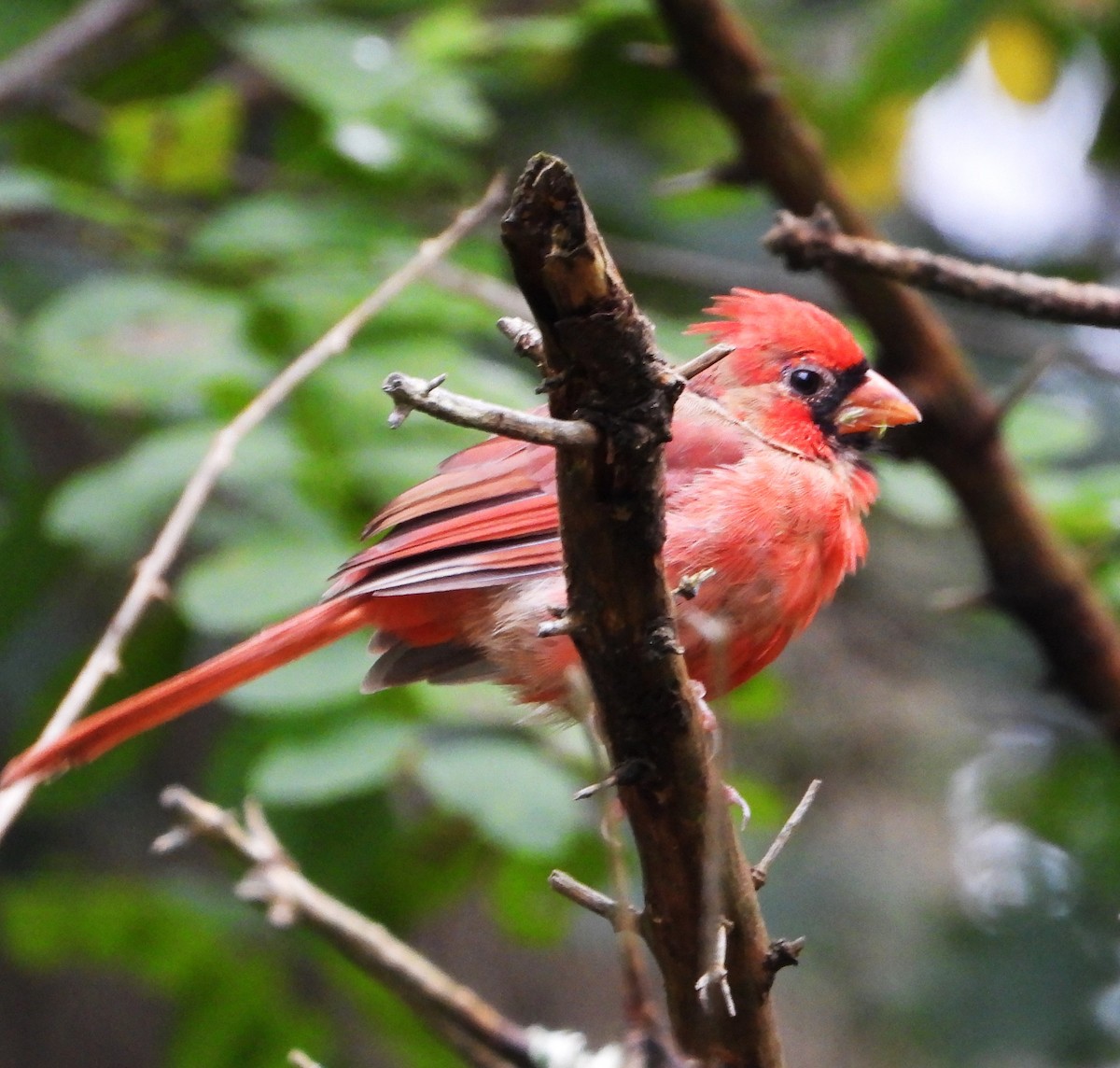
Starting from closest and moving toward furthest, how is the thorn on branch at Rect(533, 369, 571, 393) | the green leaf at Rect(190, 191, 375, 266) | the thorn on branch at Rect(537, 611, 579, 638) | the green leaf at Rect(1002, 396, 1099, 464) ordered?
the thorn on branch at Rect(533, 369, 571, 393) < the thorn on branch at Rect(537, 611, 579, 638) < the green leaf at Rect(190, 191, 375, 266) < the green leaf at Rect(1002, 396, 1099, 464)

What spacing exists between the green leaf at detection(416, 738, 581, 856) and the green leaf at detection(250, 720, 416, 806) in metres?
0.07

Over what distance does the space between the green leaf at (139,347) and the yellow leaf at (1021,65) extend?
3037 millimetres

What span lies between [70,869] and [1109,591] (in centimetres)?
312

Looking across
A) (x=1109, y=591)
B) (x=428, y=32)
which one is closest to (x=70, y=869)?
(x=428, y=32)

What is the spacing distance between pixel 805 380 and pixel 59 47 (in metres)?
2.36

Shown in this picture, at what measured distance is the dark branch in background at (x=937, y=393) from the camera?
12.8 ft

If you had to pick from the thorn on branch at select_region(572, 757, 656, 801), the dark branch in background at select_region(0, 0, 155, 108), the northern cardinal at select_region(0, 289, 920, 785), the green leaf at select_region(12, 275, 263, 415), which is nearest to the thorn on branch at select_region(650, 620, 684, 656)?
the thorn on branch at select_region(572, 757, 656, 801)

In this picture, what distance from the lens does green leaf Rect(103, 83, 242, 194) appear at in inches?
163

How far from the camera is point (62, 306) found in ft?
11.5

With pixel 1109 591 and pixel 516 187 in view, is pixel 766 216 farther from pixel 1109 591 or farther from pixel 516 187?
pixel 516 187

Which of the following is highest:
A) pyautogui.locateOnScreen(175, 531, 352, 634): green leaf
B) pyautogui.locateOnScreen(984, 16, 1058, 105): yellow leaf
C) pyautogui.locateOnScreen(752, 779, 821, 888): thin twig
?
pyautogui.locateOnScreen(984, 16, 1058, 105): yellow leaf

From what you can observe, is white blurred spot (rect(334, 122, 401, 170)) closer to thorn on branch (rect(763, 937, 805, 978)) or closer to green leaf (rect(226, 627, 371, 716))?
green leaf (rect(226, 627, 371, 716))

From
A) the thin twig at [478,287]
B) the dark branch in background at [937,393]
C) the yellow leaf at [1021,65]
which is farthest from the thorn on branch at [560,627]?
the yellow leaf at [1021,65]

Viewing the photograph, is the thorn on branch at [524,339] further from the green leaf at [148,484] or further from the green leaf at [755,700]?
the green leaf at [755,700]
